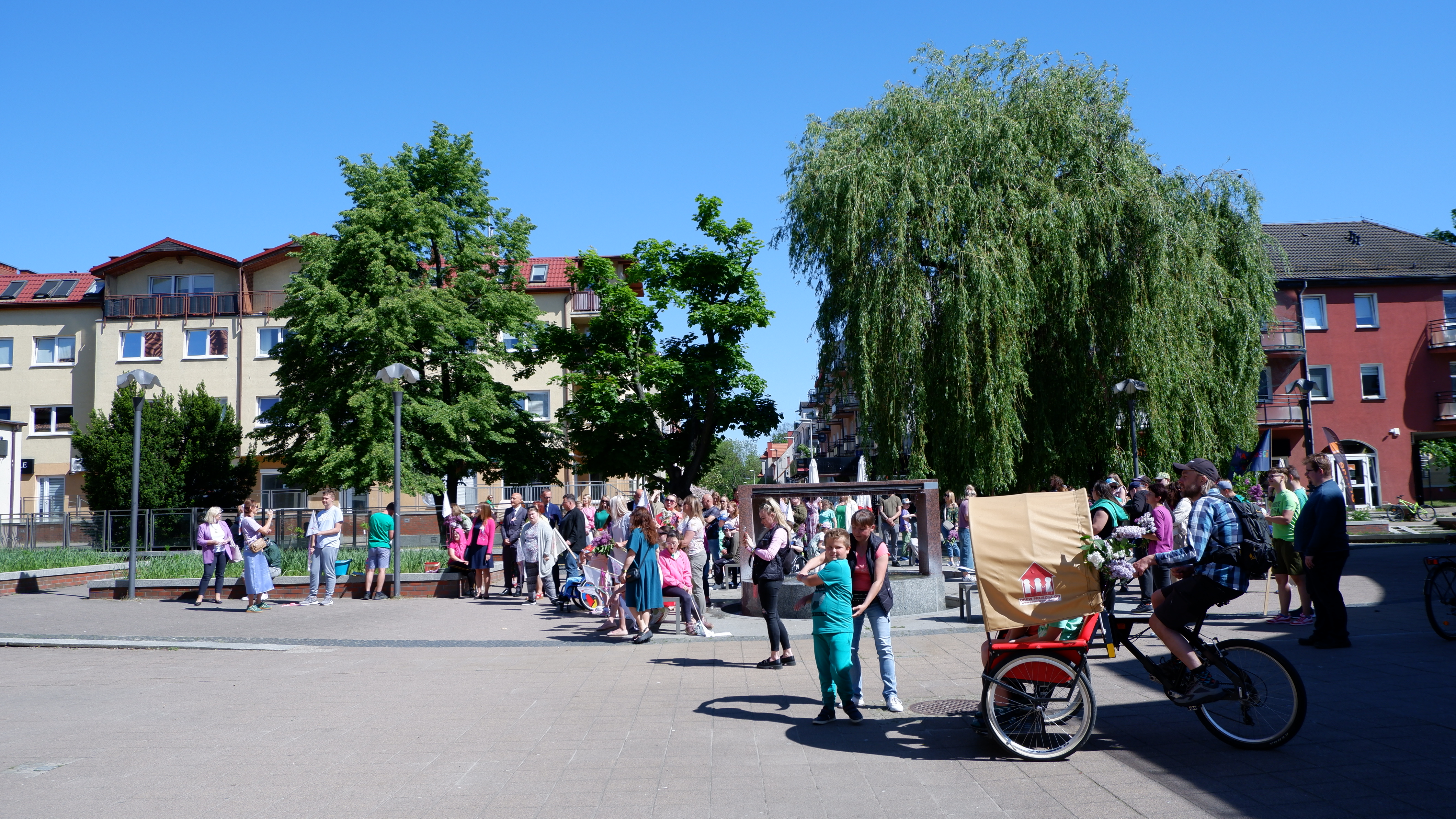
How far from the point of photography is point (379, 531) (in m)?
16.6

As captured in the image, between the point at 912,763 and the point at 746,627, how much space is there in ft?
22.7

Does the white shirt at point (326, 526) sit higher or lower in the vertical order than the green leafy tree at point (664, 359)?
lower

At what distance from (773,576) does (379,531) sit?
363 inches

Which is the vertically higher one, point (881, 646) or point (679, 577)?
point (679, 577)

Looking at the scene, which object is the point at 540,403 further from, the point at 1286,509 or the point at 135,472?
the point at 1286,509

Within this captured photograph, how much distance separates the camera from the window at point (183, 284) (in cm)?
4766

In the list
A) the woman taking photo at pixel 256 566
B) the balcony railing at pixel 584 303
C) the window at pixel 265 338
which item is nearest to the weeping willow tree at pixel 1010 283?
the woman taking photo at pixel 256 566

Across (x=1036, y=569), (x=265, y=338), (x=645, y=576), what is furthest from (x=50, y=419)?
(x=1036, y=569)

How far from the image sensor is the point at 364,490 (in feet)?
97.6

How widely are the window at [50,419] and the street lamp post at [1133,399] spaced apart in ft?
157

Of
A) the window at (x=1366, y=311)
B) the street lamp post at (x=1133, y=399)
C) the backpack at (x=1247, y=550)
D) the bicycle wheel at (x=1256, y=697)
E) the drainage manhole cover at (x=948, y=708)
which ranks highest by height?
the window at (x=1366, y=311)

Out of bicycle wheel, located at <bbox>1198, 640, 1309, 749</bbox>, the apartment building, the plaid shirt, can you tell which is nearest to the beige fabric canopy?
the plaid shirt

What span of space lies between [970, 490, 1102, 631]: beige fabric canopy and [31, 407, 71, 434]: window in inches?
2074

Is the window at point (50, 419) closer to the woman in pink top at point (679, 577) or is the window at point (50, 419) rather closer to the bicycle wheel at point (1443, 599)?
the woman in pink top at point (679, 577)
